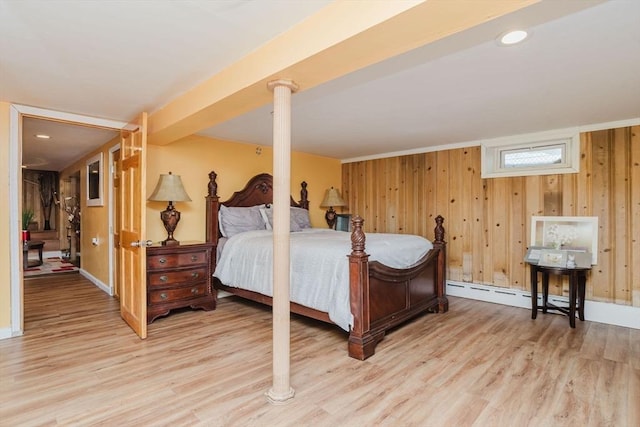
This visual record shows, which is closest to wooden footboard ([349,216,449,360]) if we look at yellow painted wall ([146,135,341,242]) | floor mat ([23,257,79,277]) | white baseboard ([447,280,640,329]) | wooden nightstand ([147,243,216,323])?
white baseboard ([447,280,640,329])

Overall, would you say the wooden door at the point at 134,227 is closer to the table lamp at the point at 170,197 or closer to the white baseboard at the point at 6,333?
the table lamp at the point at 170,197

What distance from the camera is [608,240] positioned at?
3648mm

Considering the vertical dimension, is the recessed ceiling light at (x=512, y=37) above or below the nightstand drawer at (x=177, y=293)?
above

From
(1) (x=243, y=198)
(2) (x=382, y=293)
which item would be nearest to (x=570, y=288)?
(2) (x=382, y=293)

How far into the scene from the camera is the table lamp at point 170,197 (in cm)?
372

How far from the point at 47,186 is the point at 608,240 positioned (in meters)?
11.3

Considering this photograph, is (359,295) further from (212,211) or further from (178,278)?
(212,211)

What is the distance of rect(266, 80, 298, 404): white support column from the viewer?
2.03m

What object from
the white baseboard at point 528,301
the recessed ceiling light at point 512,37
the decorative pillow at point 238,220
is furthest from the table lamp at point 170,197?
the white baseboard at point 528,301

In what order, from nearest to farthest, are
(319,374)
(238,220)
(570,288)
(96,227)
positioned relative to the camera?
(319,374) < (570,288) < (238,220) < (96,227)

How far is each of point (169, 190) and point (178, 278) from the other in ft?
3.22

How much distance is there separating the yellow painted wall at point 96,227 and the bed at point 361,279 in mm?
1676

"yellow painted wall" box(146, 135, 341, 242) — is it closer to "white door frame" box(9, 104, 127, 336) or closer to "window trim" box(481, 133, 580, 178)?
"white door frame" box(9, 104, 127, 336)

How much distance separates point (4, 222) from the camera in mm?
3041
